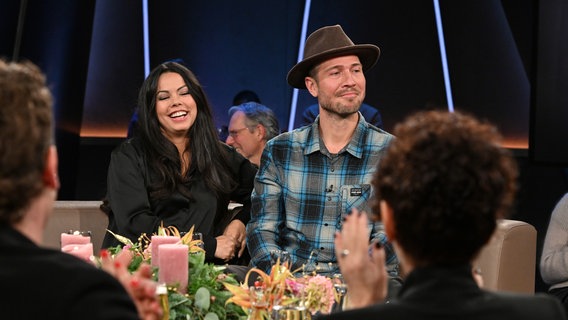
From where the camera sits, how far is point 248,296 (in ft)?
7.89

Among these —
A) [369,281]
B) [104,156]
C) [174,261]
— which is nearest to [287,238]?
[174,261]

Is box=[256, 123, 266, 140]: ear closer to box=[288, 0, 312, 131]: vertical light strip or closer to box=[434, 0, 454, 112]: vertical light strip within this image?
box=[288, 0, 312, 131]: vertical light strip

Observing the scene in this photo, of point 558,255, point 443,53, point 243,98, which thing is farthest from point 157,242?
point 443,53

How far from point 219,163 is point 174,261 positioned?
5.35ft

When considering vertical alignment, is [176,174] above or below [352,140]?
below

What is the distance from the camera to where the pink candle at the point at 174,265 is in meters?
2.47

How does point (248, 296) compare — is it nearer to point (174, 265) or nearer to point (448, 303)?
point (174, 265)

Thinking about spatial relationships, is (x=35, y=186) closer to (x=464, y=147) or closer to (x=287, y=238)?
(x=464, y=147)

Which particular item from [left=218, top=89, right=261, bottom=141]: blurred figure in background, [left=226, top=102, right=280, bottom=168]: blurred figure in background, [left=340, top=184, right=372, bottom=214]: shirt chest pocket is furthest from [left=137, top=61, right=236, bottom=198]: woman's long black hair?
[left=218, top=89, right=261, bottom=141]: blurred figure in background

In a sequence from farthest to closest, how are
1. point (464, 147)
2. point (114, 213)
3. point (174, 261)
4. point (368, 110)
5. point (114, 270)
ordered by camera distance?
1. point (368, 110)
2. point (114, 213)
3. point (174, 261)
4. point (114, 270)
5. point (464, 147)

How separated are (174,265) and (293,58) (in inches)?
205

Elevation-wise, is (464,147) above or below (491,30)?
below

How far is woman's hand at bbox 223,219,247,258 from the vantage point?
399 cm

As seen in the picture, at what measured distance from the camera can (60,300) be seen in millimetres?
1347
